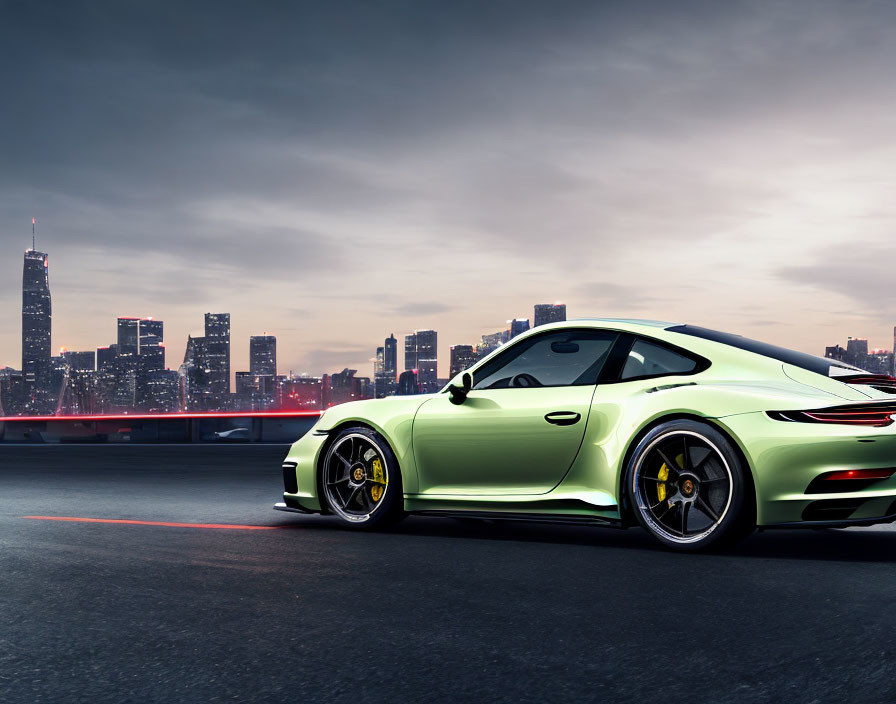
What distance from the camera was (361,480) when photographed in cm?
801

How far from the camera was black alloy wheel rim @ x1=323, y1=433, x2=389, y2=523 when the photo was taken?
25.9ft

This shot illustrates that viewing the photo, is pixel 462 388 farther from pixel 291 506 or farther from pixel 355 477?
pixel 291 506

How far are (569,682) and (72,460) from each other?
1647 cm

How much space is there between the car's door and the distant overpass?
17754mm

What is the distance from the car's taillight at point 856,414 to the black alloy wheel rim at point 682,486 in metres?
0.58

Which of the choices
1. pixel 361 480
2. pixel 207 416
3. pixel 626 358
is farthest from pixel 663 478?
pixel 207 416

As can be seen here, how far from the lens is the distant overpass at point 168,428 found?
25.9 meters

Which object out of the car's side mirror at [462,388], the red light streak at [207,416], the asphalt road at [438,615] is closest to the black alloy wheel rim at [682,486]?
the asphalt road at [438,615]

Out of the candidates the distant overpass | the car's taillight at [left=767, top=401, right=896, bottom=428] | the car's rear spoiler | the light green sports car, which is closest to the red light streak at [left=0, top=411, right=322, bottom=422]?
the distant overpass

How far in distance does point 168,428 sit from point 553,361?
69.1 ft

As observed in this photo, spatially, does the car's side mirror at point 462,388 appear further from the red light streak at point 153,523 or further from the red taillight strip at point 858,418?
the red taillight strip at point 858,418

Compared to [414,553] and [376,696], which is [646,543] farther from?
[376,696]

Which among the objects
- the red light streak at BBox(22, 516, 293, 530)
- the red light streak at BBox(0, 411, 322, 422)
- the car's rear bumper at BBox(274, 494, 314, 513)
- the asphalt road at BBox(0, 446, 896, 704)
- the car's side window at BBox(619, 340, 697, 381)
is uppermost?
the car's side window at BBox(619, 340, 697, 381)

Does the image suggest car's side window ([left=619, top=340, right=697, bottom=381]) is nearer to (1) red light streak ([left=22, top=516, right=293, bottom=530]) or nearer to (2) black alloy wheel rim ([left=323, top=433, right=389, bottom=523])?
(2) black alloy wheel rim ([left=323, top=433, right=389, bottom=523])
